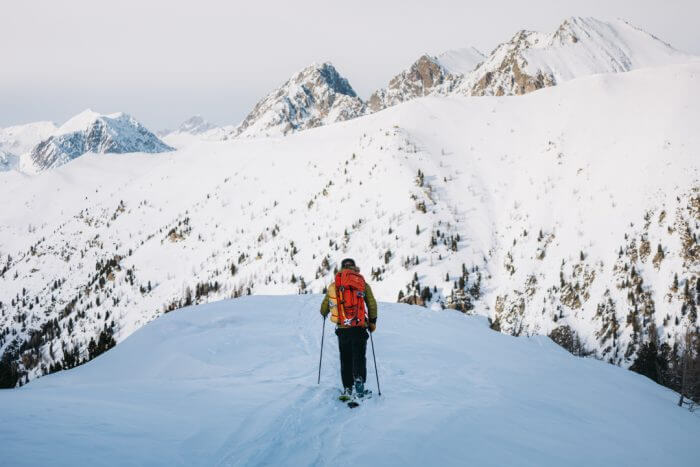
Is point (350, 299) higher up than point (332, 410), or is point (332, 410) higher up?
point (350, 299)

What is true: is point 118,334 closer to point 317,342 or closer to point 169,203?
point 169,203

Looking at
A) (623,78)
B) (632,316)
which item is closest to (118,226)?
(632,316)

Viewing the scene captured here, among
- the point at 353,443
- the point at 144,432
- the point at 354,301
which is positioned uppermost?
the point at 354,301

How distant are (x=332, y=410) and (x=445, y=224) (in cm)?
4826

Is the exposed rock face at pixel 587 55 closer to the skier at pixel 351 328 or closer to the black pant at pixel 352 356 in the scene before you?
the skier at pixel 351 328

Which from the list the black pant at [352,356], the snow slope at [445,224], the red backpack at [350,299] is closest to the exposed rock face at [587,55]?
the snow slope at [445,224]

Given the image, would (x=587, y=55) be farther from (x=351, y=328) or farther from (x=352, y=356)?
(x=352, y=356)

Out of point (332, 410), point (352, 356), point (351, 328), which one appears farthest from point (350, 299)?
point (332, 410)

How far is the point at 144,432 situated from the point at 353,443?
2.86m

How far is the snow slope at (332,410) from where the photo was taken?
516cm

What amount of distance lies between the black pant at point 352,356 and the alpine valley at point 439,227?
63.6 feet

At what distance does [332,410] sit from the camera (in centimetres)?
702

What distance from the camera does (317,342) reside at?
13.2 metres

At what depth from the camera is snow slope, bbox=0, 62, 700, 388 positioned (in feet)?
135
